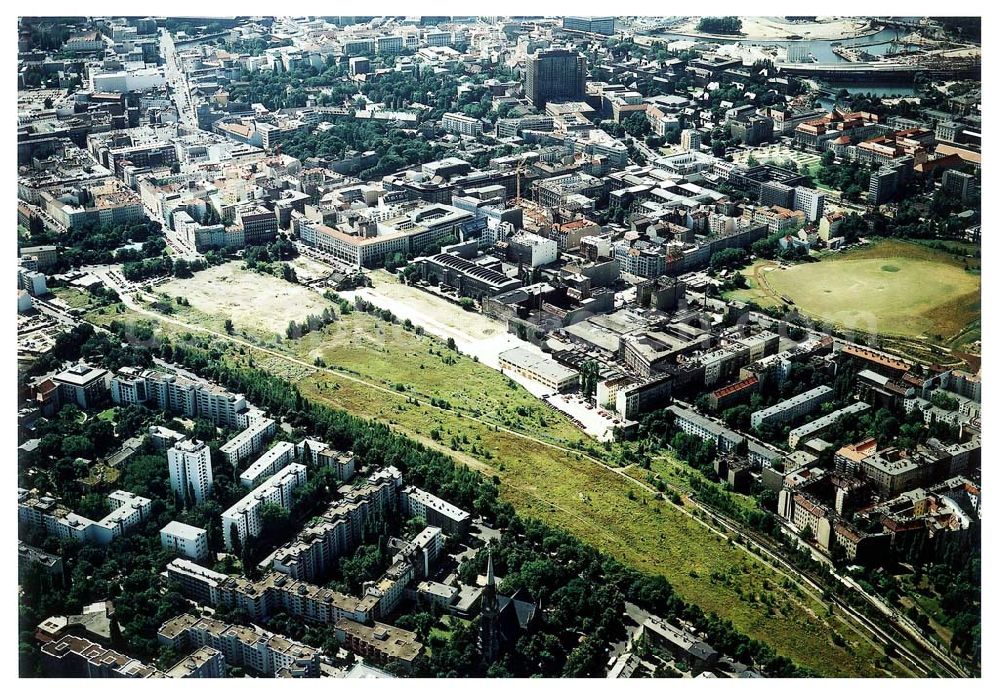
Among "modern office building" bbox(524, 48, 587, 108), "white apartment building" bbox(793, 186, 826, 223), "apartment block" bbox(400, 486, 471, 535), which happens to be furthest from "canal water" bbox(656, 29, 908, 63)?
"apartment block" bbox(400, 486, 471, 535)

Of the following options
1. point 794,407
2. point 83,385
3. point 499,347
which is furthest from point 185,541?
point 794,407

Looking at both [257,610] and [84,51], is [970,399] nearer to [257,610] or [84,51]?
[257,610]

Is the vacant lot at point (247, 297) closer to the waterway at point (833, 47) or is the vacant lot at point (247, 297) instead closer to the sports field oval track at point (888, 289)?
the sports field oval track at point (888, 289)

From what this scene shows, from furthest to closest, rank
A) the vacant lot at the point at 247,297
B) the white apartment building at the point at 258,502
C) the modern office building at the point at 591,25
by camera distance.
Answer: the modern office building at the point at 591,25 < the vacant lot at the point at 247,297 < the white apartment building at the point at 258,502

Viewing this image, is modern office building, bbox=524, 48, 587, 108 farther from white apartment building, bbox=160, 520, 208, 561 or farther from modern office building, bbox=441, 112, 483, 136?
white apartment building, bbox=160, 520, 208, 561

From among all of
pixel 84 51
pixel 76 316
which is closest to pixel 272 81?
pixel 84 51

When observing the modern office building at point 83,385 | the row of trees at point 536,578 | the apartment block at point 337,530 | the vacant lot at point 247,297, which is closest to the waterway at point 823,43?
the vacant lot at point 247,297
